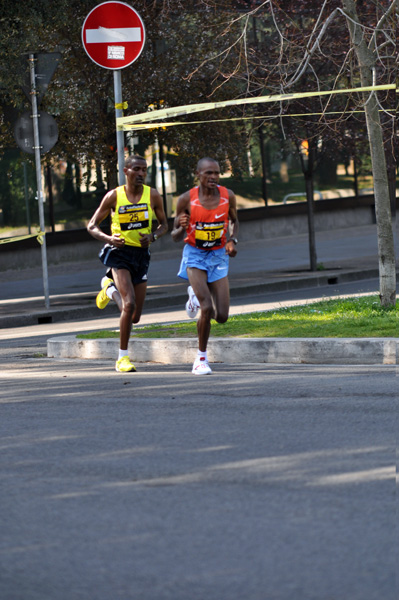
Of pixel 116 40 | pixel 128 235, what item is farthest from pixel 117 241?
pixel 116 40

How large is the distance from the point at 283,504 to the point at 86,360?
6136 millimetres

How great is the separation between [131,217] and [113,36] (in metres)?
2.15

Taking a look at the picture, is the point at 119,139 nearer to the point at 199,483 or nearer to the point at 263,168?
the point at 199,483

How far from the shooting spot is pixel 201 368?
9289 millimetres

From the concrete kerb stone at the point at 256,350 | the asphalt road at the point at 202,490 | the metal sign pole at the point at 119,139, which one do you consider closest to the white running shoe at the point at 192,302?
the concrete kerb stone at the point at 256,350

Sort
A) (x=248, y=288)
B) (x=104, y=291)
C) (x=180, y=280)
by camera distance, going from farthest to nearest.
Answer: (x=180, y=280) < (x=248, y=288) < (x=104, y=291)

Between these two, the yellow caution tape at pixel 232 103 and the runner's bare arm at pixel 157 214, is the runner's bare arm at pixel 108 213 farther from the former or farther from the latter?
the yellow caution tape at pixel 232 103

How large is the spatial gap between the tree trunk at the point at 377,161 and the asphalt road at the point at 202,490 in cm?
302

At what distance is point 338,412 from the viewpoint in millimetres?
7184

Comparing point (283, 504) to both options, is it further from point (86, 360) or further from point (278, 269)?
point (278, 269)

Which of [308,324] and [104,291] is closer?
[104,291]

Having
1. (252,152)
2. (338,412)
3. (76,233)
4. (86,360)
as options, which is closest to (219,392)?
(338,412)

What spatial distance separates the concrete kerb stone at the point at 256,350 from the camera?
9.62 metres

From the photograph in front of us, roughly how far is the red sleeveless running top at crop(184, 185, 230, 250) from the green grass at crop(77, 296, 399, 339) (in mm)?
1371
